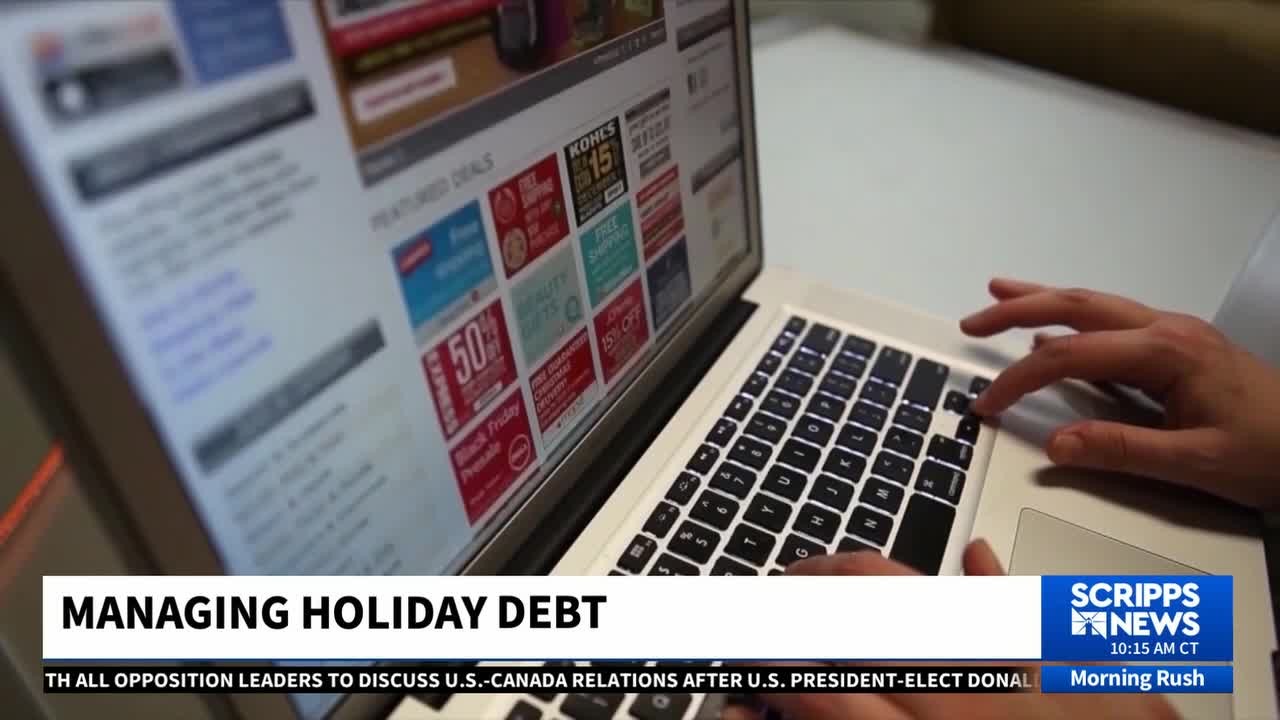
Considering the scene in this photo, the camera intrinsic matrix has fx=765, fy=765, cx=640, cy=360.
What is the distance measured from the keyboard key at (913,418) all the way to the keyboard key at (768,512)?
0.12m

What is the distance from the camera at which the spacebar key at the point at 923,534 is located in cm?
43

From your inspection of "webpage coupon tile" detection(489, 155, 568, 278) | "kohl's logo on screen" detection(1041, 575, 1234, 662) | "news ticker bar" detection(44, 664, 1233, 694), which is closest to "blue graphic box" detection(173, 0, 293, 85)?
"webpage coupon tile" detection(489, 155, 568, 278)

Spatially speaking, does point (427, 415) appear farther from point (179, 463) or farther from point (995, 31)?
point (995, 31)

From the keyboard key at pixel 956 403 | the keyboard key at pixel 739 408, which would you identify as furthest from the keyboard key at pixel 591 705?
the keyboard key at pixel 956 403

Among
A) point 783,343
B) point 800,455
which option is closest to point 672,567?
point 800,455

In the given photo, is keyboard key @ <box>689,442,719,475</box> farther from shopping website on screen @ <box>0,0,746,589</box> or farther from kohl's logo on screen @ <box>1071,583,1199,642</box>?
kohl's logo on screen @ <box>1071,583,1199,642</box>

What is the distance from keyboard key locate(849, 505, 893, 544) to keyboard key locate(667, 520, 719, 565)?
83 millimetres

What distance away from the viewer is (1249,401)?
0.48 m

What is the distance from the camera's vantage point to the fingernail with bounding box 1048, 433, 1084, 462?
0.48 meters

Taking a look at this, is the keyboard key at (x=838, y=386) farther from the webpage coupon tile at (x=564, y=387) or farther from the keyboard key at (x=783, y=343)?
the webpage coupon tile at (x=564, y=387)

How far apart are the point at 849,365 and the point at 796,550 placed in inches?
7.0

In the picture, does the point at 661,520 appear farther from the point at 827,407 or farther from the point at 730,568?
Answer: the point at 827,407

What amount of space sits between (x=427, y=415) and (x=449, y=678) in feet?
0.41

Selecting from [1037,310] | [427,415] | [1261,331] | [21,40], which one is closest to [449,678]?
[427,415]
